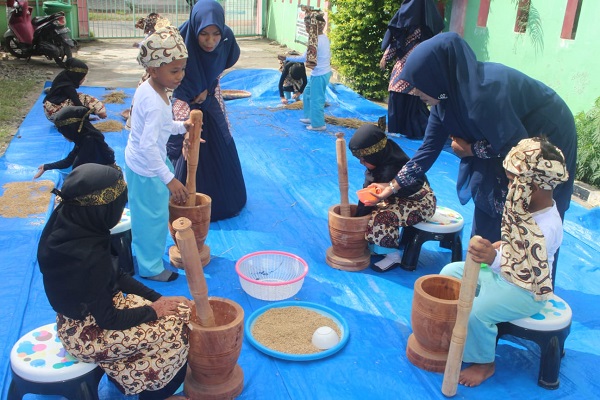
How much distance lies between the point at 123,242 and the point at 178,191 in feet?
1.74

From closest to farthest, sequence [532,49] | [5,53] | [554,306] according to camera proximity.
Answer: [554,306] → [532,49] → [5,53]

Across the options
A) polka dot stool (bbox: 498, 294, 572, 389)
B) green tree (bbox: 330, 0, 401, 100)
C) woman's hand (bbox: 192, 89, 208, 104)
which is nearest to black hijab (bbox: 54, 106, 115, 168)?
woman's hand (bbox: 192, 89, 208, 104)

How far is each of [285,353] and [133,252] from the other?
149 cm

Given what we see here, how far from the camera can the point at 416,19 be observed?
6430 millimetres

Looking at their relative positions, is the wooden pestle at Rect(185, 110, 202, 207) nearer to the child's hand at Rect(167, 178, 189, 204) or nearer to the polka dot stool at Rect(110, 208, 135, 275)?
the child's hand at Rect(167, 178, 189, 204)

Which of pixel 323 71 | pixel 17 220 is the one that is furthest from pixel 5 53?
pixel 17 220

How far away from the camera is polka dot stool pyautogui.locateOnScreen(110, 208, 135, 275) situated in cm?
337

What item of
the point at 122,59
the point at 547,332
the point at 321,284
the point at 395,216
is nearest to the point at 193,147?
the point at 321,284

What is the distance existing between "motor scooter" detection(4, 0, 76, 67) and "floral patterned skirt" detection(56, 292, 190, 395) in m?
9.19

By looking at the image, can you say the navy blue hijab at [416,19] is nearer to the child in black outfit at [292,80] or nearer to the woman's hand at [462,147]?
the child in black outfit at [292,80]

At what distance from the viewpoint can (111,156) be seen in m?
4.07

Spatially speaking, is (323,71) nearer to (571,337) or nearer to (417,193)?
(417,193)

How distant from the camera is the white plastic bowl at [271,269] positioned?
10.7 feet

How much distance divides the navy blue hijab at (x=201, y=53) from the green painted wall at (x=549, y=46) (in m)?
3.91
